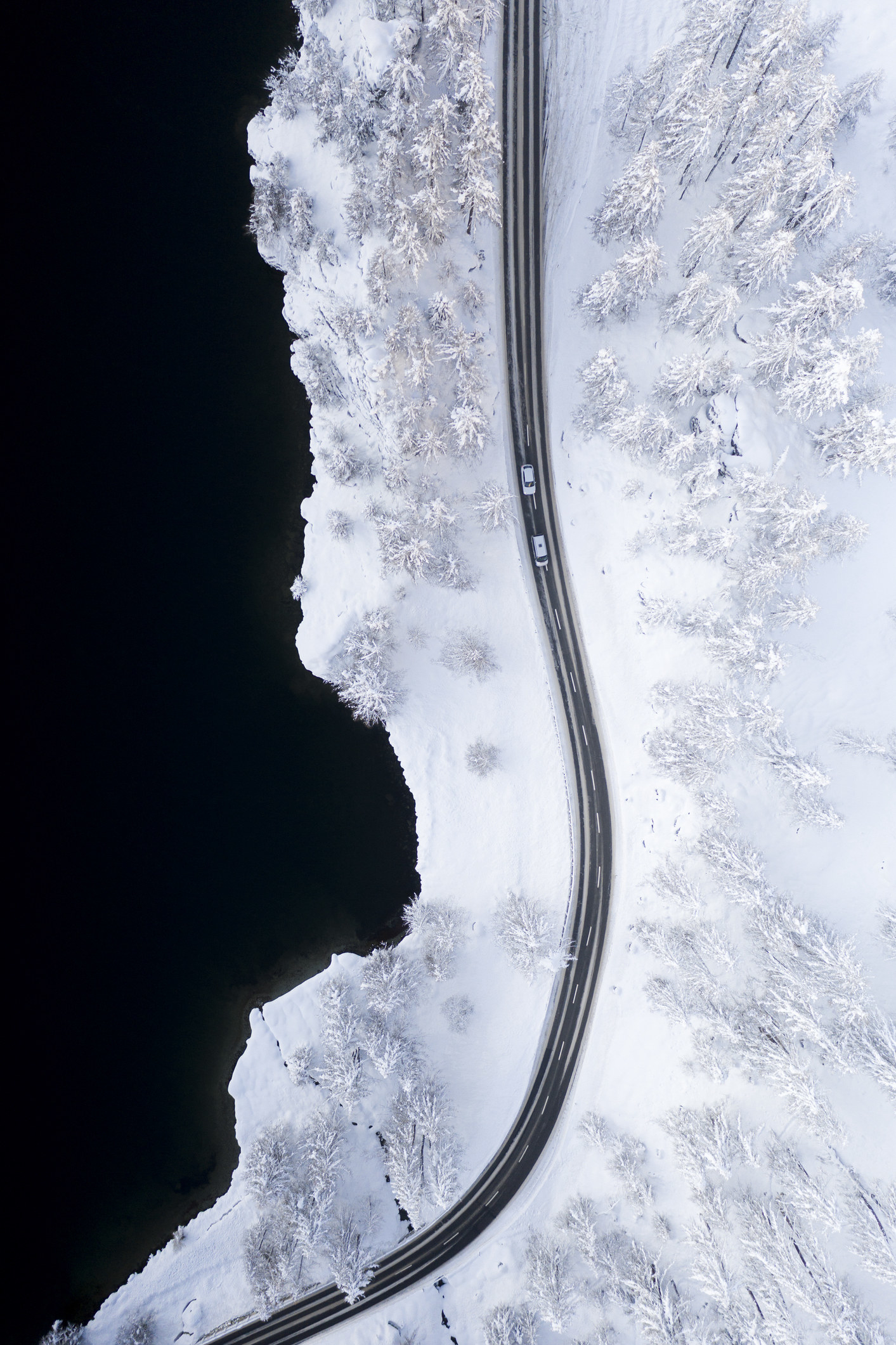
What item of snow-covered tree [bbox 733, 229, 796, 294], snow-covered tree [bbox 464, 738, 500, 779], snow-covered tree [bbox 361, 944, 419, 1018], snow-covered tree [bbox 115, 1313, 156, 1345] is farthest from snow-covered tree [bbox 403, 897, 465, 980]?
snow-covered tree [bbox 733, 229, 796, 294]

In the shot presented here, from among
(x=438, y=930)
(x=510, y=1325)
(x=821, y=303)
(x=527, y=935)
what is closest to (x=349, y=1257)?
(x=510, y=1325)

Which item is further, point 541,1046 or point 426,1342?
point 541,1046

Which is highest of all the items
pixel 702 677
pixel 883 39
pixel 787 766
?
pixel 883 39

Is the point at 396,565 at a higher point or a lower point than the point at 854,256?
lower

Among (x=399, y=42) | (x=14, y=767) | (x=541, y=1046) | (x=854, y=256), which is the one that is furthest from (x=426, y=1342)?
(x=399, y=42)

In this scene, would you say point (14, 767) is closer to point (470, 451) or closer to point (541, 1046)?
point (470, 451)

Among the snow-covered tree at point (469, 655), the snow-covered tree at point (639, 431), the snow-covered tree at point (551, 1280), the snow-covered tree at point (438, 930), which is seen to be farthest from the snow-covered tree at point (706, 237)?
the snow-covered tree at point (551, 1280)

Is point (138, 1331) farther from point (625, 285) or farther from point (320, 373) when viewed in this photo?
point (625, 285)

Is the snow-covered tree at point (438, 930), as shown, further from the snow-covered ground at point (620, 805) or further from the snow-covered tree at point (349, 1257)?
the snow-covered tree at point (349, 1257)
